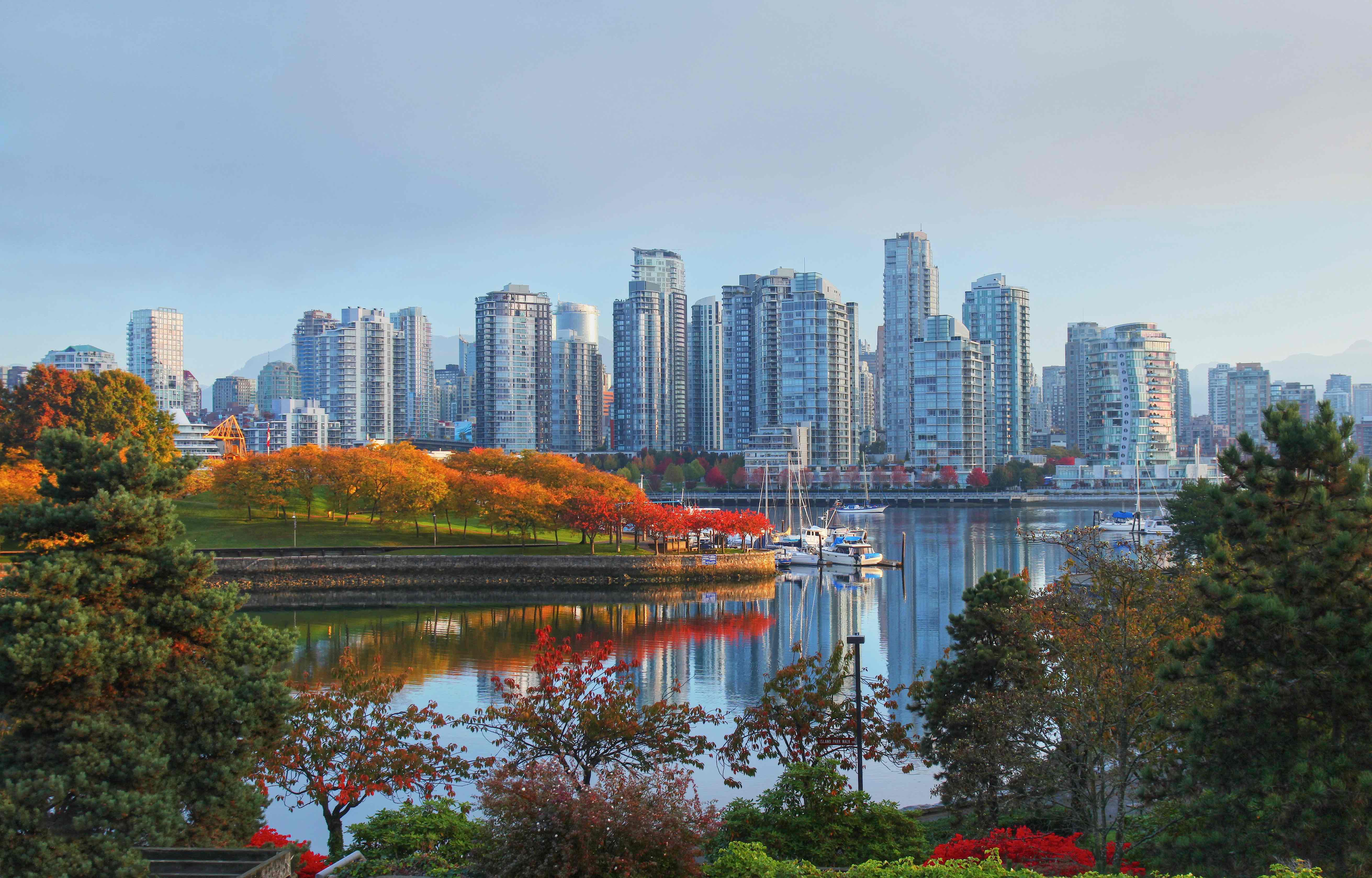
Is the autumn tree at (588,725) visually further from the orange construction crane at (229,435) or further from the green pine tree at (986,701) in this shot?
the orange construction crane at (229,435)

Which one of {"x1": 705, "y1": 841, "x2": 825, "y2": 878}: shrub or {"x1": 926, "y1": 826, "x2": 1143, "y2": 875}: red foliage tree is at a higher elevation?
{"x1": 705, "y1": 841, "x2": 825, "y2": 878}: shrub

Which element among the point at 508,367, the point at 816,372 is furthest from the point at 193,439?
the point at 816,372

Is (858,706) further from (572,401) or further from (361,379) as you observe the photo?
(361,379)

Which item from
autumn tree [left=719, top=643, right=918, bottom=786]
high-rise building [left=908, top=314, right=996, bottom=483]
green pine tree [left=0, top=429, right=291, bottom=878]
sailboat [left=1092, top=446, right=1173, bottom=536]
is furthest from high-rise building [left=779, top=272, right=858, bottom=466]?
green pine tree [left=0, top=429, right=291, bottom=878]

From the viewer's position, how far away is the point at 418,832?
11773mm

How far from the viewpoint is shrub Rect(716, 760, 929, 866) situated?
11469 mm

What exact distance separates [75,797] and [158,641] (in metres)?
1.55

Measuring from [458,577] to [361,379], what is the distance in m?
125

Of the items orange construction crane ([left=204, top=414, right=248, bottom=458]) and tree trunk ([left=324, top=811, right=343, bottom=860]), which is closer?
tree trunk ([left=324, top=811, right=343, bottom=860])

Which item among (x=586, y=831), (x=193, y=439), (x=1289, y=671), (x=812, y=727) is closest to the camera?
(x=586, y=831)

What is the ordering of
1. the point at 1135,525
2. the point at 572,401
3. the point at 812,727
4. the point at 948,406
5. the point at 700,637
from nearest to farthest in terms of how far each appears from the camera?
1. the point at 812,727
2. the point at 700,637
3. the point at 1135,525
4. the point at 948,406
5. the point at 572,401

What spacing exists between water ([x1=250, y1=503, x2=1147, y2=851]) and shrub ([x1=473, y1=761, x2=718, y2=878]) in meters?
8.26

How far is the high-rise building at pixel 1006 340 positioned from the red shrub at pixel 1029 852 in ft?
490

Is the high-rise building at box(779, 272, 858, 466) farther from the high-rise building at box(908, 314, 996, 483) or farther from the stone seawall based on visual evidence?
the stone seawall
